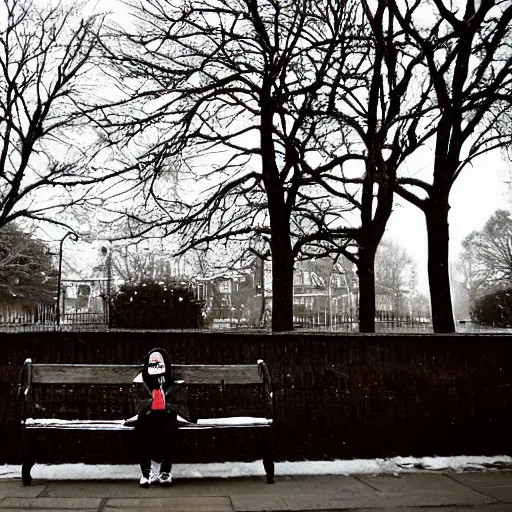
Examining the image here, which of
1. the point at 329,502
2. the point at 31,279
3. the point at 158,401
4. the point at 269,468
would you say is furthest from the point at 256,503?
the point at 31,279

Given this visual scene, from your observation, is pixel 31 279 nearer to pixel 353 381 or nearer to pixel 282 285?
pixel 282 285

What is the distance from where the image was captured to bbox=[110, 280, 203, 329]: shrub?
2450cm

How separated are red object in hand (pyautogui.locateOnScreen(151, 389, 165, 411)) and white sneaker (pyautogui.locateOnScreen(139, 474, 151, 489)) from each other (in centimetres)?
65

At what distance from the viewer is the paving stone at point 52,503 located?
572 centimetres

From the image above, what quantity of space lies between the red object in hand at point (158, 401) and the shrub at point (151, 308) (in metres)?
17.8

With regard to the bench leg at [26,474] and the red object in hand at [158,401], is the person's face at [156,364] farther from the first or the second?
the bench leg at [26,474]

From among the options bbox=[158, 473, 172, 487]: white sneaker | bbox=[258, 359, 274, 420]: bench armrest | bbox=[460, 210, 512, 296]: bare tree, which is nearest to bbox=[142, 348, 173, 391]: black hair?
bbox=[158, 473, 172, 487]: white sneaker

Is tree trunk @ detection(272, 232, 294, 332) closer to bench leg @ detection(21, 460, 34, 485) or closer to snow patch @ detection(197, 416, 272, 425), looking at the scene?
snow patch @ detection(197, 416, 272, 425)

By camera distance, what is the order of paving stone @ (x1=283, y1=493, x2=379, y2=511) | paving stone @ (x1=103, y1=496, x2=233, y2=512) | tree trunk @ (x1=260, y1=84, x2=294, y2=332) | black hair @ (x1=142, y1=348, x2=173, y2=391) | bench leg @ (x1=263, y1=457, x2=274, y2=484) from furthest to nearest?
tree trunk @ (x1=260, y1=84, x2=294, y2=332), black hair @ (x1=142, y1=348, x2=173, y2=391), bench leg @ (x1=263, y1=457, x2=274, y2=484), paving stone @ (x1=283, y1=493, x2=379, y2=511), paving stone @ (x1=103, y1=496, x2=233, y2=512)

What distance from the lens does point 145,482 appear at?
256 inches

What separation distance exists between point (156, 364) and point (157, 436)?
721mm

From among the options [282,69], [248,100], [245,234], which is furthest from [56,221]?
[282,69]

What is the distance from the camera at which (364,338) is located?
791 cm

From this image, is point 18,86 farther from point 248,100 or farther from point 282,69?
point 282,69
